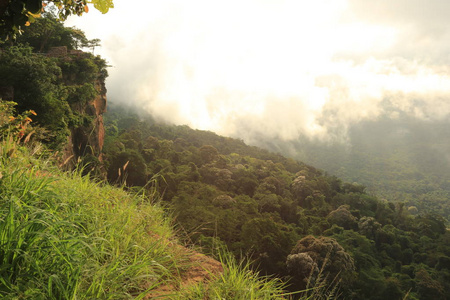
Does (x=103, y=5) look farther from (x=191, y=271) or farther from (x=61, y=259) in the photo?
(x=191, y=271)

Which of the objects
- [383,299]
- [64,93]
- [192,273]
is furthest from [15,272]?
[383,299]

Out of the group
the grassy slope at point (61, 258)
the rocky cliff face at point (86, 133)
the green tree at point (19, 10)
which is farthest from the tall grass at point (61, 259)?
the rocky cliff face at point (86, 133)

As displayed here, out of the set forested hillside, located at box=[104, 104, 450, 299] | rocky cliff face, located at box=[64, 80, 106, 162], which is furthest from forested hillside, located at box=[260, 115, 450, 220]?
rocky cliff face, located at box=[64, 80, 106, 162]

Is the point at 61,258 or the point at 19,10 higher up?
the point at 19,10

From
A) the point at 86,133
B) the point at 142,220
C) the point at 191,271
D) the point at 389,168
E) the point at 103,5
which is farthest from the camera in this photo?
the point at 389,168

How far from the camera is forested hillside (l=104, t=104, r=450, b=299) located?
1972 cm

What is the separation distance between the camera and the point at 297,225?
32969 mm

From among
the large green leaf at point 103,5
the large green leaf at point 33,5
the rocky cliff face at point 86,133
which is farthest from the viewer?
the rocky cliff face at point 86,133

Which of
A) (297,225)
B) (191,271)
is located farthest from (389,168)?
(191,271)

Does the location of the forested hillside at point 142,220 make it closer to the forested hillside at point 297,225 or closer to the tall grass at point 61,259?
the tall grass at point 61,259

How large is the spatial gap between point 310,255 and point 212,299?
18.7 metres

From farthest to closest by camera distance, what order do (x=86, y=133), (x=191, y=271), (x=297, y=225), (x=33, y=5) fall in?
1. (x=297, y=225)
2. (x=86, y=133)
3. (x=191, y=271)
4. (x=33, y=5)

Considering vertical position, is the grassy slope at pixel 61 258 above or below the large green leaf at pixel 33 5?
below

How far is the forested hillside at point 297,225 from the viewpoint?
19719 millimetres
